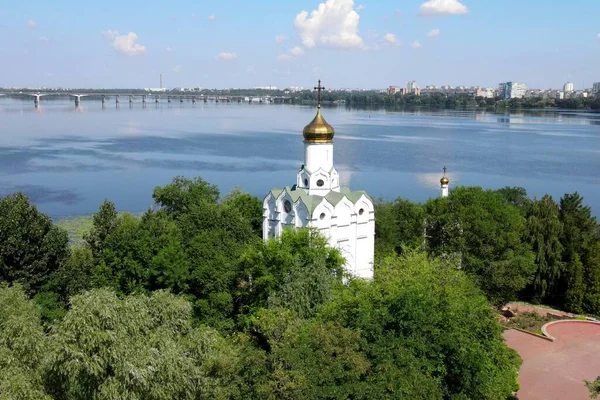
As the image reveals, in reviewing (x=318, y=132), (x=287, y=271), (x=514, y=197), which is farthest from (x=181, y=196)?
(x=514, y=197)

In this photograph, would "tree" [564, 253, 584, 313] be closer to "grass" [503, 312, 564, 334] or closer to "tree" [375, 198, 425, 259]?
"grass" [503, 312, 564, 334]

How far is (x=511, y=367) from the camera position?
40.3 feet

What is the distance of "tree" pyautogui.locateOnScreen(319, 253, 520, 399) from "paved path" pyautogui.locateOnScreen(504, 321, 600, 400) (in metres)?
1.91

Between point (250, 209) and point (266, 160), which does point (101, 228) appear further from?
point (266, 160)

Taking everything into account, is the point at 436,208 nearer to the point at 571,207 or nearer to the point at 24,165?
the point at 571,207

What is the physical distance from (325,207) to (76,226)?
18.4 meters

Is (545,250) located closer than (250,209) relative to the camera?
Yes

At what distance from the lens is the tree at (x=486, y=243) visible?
17.8 m

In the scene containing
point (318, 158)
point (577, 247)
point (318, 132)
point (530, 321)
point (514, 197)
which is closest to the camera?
point (318, 132)

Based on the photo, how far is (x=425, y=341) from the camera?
417 inches

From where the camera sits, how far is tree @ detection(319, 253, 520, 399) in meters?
9.84

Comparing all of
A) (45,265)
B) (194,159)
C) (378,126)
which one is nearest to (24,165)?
(194,159)

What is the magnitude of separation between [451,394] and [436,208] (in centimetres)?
978

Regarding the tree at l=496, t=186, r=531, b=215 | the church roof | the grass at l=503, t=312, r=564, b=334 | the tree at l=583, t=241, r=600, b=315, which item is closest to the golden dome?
the church roof
